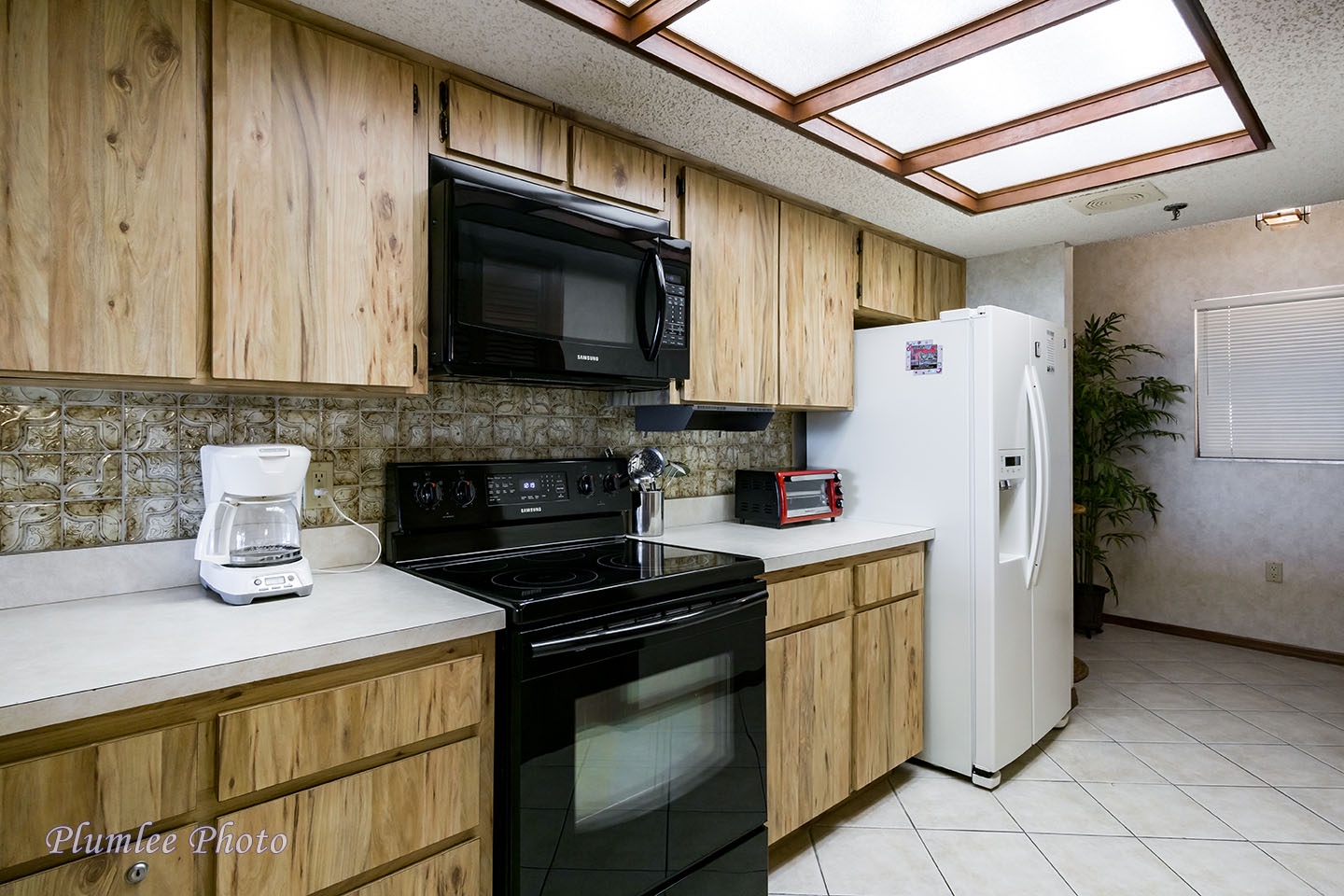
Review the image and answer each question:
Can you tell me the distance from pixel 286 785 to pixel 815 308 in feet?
7.20

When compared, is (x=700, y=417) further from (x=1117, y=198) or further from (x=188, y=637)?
(x=1117, y=198)

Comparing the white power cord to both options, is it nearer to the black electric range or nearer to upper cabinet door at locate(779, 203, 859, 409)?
the black electric range

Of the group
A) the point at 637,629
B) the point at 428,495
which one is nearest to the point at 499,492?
the point at 428,495

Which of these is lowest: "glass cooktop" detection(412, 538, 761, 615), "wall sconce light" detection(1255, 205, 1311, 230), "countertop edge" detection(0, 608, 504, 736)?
"countertop edge" detection(0, 608, 504, 736)

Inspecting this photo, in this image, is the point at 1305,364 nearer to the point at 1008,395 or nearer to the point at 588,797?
the point at 1008,395

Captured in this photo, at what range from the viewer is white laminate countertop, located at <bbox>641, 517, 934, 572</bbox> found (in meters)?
2.10

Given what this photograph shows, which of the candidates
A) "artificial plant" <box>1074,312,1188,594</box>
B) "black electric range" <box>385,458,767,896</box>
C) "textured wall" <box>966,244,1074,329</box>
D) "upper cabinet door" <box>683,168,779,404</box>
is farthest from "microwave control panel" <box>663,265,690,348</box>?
"artificial plant" <box>1074,312,1188,594</box>

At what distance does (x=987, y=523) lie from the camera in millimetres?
2488

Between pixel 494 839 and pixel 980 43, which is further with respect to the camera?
pixel 980 43

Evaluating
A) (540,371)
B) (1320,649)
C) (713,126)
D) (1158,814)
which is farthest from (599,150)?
(1320,649)

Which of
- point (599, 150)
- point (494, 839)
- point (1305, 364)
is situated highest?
point (599, 150)

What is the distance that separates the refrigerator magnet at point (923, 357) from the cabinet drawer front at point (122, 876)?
8.07ft

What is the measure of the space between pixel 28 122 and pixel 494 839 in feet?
4.99

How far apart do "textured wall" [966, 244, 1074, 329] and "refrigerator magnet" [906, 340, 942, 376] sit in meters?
0.97
